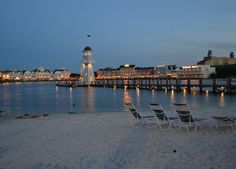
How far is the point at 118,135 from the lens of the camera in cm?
1136

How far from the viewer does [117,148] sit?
30.5 feet

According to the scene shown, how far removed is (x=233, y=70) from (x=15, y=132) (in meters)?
126

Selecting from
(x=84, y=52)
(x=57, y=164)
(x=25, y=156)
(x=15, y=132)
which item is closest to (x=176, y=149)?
(x=57, y=164)

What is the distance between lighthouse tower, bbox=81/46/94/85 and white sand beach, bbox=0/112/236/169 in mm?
97834

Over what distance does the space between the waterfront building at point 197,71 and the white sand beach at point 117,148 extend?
142129 mm

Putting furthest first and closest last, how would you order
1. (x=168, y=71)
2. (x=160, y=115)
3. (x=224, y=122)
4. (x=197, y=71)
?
(x=168, y=71) < (x=197, y=71) < (x=160, y=115) < (x=224, y=122)

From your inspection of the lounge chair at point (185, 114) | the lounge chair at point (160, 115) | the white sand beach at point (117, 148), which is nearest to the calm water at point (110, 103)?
the lounge chair at point (160, 115)

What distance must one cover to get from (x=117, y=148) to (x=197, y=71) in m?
155

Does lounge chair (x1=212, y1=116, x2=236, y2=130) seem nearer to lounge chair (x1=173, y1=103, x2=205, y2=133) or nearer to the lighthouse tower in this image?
lounge chair (x1=173, y1=103, x2=205, y2=133)

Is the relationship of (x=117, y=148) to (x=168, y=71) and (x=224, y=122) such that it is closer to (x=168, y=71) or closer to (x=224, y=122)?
(x=224, y=122)

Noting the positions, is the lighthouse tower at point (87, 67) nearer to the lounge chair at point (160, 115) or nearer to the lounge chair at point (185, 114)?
the lounge chair at point (160, 115)

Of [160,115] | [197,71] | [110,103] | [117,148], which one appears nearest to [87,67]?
[197,71]

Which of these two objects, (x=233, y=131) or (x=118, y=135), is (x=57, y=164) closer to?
(x=118, y=135)

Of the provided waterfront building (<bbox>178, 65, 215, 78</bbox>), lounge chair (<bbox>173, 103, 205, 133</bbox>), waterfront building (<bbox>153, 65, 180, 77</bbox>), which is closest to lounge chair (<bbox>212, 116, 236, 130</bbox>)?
lounge chair (<bbox>173, 103, 205, 133</bbox>)
